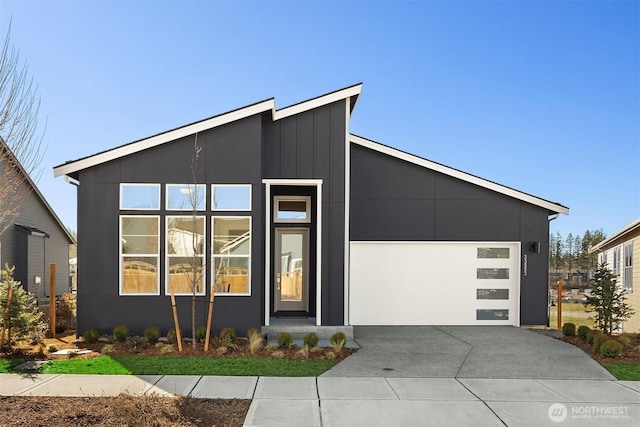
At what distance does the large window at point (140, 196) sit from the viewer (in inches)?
405

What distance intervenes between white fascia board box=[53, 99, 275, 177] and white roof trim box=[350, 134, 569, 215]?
3382mm

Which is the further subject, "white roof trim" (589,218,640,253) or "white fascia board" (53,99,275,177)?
"white roof trim" (589,218,640,253)

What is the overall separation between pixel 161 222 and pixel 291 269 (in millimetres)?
3512

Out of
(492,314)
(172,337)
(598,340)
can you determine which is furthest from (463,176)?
(172,337)

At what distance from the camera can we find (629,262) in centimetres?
1708

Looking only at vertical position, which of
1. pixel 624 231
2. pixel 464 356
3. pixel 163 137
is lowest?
pixel 464 356

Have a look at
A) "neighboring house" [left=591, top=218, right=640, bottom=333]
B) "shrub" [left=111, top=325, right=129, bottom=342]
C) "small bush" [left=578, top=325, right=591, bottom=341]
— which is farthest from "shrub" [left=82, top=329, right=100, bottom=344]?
"neighboring house" [left=591, top=218, right=640, bottom=333]

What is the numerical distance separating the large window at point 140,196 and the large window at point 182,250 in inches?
18.9

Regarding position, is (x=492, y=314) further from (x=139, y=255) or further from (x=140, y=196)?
(x=140, y=196)

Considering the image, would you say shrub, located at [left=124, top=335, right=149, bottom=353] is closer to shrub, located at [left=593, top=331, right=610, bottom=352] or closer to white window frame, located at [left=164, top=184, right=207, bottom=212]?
white window frame, located at [left=164, top=184, right=207, bottom=212]

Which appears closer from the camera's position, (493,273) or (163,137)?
(163,137)

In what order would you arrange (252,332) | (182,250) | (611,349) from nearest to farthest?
(611,349)
(252,332)
(182,250)

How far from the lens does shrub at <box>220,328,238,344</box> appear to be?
943cm

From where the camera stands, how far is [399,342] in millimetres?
10352
